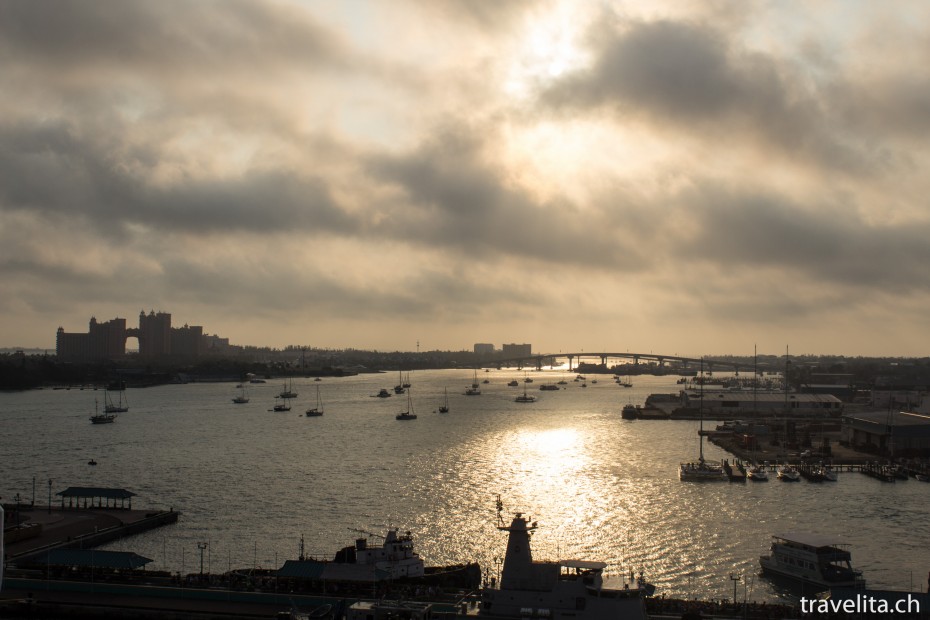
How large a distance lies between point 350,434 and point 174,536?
2536cm

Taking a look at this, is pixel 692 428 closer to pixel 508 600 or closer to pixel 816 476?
pixel 816 476

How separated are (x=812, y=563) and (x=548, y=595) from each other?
7.91m

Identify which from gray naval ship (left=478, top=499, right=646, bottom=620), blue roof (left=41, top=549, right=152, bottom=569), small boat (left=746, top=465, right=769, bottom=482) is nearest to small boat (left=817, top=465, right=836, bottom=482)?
small boat (left=746, top=465, right=769, bottom=482)

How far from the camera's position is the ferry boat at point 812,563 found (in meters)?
17.1

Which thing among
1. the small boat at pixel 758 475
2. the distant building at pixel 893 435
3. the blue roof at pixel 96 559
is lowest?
the small boat at pixel 758 475

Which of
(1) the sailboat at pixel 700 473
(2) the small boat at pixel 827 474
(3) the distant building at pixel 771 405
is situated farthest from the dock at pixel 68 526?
(3) the distant building at pixel 771 405

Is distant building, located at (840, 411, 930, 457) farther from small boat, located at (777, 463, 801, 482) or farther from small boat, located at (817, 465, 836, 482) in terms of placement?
small boat, located at (777, 463, 801, 482)

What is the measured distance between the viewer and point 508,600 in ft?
40.8

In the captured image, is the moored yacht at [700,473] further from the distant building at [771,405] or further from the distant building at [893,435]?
the distant building at [771,405]

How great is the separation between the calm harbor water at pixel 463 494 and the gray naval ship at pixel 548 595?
0.72 meters

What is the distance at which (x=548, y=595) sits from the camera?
40.5ft

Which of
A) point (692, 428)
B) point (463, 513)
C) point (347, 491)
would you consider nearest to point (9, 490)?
point (347, 491)

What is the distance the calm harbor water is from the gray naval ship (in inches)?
28.2

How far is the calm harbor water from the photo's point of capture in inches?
A: 773
